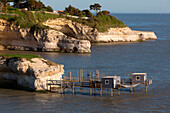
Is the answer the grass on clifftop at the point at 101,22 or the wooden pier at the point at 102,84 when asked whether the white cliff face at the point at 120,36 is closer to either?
the grass on clifftop at the point at 101,22

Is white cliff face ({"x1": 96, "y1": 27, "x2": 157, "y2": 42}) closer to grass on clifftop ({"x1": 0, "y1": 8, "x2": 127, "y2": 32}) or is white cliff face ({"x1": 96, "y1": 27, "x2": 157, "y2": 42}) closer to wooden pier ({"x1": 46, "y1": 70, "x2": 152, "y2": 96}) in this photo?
grass on clifftop ({"x1": 0, "y1": 8, "x2": 127, "y2": 32})

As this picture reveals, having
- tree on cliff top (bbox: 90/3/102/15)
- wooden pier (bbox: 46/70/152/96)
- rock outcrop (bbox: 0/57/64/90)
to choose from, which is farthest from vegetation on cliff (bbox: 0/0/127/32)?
wooden pier (bbox: 46/70/152/96)

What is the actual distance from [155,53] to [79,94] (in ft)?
172

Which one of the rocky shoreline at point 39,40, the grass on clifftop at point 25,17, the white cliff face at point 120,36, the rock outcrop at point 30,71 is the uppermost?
the grass on clifftop at point 25,17

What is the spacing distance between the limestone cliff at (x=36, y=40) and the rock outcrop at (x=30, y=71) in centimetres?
4280

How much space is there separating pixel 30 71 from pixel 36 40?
48.6m

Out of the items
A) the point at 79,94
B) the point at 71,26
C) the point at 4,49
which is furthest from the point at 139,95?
the point at 71,26

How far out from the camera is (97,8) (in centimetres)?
15275

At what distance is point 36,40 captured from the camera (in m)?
101

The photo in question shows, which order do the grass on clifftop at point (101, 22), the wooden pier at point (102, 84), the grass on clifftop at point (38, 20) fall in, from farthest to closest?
the grass on clifftop at point (101, 22) < the grass on clifftop at point (38, 20) < the wooden pier at point (102, 84)

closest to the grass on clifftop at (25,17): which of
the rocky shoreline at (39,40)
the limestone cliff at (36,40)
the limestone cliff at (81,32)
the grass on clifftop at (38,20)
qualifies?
the grass on clifftop at (38,20)

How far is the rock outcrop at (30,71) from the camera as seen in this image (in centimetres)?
5238

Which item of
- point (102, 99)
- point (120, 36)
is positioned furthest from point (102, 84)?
point (120, 36)

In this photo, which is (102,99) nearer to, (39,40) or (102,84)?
(102,84)
